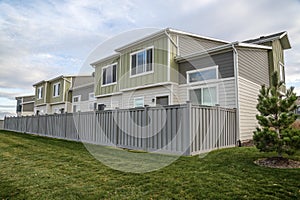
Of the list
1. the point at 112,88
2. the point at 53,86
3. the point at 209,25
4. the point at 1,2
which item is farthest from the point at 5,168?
the point at 53,86

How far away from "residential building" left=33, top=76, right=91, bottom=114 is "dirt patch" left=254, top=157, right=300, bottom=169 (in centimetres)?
2143

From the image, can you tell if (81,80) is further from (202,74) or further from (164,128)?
(164,128)

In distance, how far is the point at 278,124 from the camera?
5.08 metres

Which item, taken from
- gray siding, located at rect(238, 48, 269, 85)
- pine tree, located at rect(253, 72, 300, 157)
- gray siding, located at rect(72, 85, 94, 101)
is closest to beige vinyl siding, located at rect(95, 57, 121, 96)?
gray siding, located at rect(72, 85, 94, 101)

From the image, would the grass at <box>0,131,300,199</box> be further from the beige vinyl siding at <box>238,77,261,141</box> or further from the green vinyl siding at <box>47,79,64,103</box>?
the green vinyl siding at <box>47,79,64,103</box>

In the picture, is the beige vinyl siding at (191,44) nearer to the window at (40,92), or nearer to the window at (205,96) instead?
the window at (205,96)

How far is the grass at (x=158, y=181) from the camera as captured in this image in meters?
3.25

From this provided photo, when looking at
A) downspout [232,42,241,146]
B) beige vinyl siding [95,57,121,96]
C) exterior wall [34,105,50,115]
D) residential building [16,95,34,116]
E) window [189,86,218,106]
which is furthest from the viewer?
residential building [16,95,34,116]

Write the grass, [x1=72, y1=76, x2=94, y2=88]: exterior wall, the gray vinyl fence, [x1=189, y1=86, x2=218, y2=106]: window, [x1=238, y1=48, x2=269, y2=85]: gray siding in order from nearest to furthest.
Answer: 1. the grass
2. the gray vinyl fence
3. [x1=238, y1=48, x2=269, y2=85]: gray siding
4. [x1=189, y1=86, x2=218, y2=106]: window
5. [x1=72, y1=76, x2=94, y2=88]: exterior wall

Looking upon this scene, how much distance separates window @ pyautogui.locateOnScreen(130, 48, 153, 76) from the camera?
1211cm

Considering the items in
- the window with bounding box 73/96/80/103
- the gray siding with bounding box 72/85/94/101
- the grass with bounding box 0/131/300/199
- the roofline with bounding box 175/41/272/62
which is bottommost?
the grass with bounding box 0/131/300/199

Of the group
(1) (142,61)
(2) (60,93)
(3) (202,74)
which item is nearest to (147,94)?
(1) (142,61)

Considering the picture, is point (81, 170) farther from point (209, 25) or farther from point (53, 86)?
point (53, 86)

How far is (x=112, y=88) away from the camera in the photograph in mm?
15469
